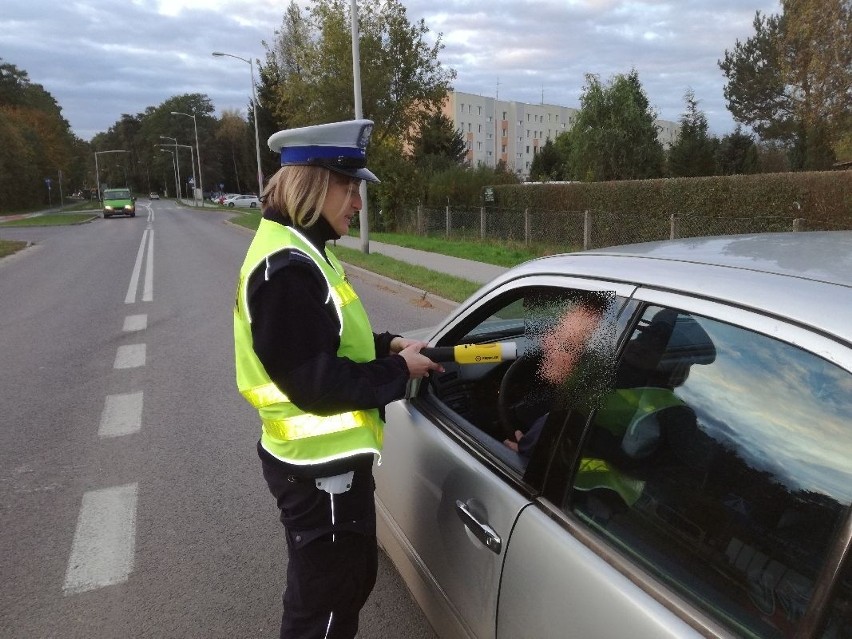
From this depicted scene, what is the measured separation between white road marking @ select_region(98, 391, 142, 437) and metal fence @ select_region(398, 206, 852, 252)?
725 centimetres

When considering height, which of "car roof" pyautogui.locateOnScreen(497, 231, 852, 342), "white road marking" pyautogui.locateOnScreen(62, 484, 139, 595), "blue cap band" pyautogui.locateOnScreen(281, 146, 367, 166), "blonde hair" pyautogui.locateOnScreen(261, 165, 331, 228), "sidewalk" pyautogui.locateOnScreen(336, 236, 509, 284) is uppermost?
"blue cap band" pyautogui.locateOnScreen(281, 146, 367, 166)

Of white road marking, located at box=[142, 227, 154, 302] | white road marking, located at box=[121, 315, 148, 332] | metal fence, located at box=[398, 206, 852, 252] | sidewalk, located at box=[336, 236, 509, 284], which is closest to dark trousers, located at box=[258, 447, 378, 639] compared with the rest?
white road marking, located at box=[121, 315, 148, 332]

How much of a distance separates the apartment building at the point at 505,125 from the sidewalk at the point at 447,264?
222 feet

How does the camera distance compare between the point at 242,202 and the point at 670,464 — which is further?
the point at 242,202

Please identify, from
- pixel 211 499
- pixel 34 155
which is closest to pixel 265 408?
pixel 211 499

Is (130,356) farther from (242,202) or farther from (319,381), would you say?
(242,202)

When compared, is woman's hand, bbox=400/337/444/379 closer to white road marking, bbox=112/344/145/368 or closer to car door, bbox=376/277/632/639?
car door, bbox=376/277/632/639

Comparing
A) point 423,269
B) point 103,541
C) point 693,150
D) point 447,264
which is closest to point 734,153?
point 693,150

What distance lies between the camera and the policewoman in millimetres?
1617

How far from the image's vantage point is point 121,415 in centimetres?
524

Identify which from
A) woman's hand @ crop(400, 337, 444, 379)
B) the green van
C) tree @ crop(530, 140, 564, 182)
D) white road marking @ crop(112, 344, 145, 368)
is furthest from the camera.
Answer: tree @ crop(530, 140, 564, 182)

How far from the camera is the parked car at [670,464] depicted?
42.1 inches

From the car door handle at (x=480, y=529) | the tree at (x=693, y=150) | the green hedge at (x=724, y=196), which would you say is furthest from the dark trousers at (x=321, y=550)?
the tree at (x=693, y=150)

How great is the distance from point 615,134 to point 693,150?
13.0 feet
